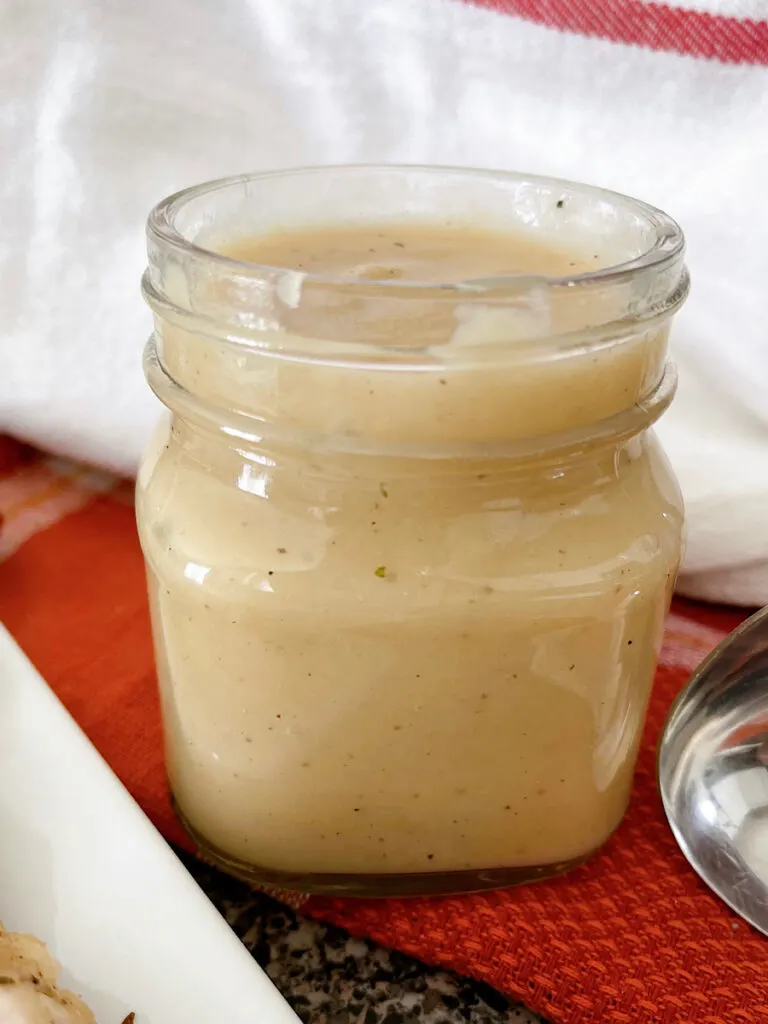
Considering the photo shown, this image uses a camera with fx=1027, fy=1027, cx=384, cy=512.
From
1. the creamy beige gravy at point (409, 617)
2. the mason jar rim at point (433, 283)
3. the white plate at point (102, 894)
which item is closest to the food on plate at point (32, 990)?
the white plate at point (102, 894)

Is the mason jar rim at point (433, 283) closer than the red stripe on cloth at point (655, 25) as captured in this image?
Yes

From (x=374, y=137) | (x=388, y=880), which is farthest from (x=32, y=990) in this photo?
(x=374, y=137)

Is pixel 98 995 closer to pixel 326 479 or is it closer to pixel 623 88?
pixel 326 479

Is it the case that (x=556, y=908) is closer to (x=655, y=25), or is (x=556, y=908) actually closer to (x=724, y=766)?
(x=724, y=766)

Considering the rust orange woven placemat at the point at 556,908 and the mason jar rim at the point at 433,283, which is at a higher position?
the mason jar rim at the point at 433,283

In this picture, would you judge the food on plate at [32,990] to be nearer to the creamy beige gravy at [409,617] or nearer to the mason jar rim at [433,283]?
the creamy beige gravy at [409,617]

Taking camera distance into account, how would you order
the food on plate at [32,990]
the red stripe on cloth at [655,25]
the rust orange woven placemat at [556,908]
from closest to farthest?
the food on plate at [32,990]
the rust orange woven placemat at [556,908]
the red stripe on cloth at [655,25]

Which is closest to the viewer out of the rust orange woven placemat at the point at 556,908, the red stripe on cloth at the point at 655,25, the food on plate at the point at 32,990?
the food on plate at the point at 32,990
